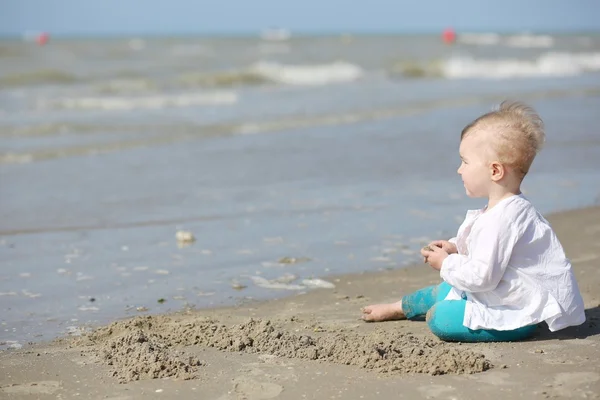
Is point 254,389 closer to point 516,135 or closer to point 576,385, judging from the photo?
point 576,385

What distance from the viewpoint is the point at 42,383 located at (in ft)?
10.6

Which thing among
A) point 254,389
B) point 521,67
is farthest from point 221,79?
point 254,389

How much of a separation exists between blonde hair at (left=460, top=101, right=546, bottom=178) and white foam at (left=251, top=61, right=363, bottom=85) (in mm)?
18610

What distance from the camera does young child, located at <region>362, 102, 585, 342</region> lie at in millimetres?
3484

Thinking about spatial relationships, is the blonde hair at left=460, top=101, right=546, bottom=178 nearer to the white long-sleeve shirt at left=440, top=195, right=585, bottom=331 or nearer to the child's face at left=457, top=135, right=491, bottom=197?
the child's face at left=457, top=135, right=491, bottom=197

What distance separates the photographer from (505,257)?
3.47 metres

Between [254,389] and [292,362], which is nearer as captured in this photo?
→ [254,389]

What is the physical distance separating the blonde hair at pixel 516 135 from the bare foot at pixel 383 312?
926 mm

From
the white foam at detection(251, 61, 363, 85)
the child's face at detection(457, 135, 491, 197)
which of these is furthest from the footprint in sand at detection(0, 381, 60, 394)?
the white foam at detection(251, 61, 363, 85)

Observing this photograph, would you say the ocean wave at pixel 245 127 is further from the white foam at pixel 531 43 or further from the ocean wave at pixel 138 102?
the white foam at pixel 531 43

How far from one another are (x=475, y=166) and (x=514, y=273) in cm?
50

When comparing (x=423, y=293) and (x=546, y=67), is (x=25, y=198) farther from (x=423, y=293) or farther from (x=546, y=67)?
(x=546, y=67)

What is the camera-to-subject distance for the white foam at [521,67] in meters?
24.9

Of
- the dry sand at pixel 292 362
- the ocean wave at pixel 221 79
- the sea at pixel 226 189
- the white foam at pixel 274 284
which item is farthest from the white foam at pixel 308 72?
the dry sand at pixel 292 362
